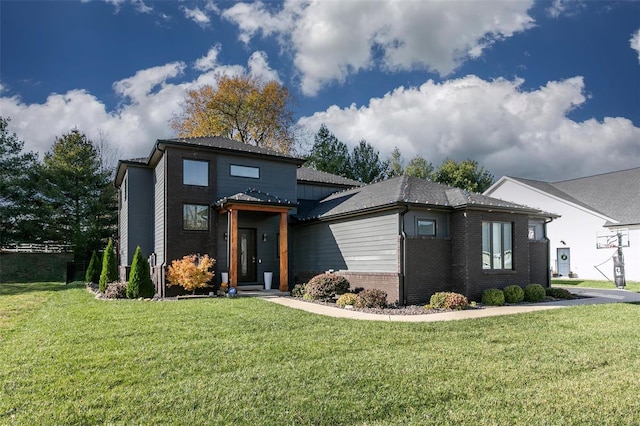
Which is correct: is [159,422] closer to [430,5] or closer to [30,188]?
[430,5]

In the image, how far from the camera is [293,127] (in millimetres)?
32625

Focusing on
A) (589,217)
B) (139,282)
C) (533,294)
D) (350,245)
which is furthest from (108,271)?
(589,217)

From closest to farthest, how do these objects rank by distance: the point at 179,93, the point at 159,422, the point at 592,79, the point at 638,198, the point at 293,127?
the point at 159,422, the point at 592,79, the point at 638,198, the point at 179,93, the point at 293,127

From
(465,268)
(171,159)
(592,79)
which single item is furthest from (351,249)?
(592,79)

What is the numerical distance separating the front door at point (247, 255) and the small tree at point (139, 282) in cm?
364

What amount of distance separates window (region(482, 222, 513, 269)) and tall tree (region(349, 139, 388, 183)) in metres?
23.6

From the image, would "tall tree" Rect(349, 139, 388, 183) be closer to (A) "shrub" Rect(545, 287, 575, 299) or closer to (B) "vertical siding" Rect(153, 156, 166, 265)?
(B) "vertical siding" Rect(153, 156, 166, 265)

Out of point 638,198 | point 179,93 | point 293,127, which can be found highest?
point 179,93

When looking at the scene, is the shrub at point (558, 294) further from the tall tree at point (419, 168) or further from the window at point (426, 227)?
the tall tree at point (419, 168)

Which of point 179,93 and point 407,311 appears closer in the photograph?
point 407,311

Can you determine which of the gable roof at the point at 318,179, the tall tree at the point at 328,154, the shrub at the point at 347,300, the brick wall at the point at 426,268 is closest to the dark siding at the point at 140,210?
the gable roof at the point at 318,179

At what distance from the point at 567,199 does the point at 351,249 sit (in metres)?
18.8

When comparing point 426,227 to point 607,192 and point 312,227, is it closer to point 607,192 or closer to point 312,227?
point 312,227

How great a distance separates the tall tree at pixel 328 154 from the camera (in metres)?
34.5
